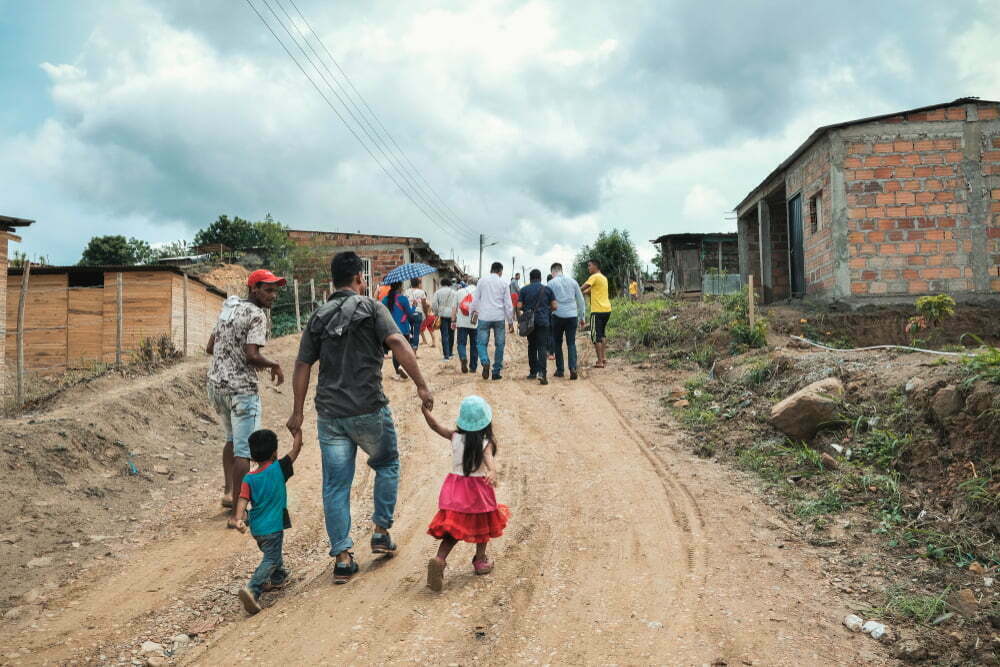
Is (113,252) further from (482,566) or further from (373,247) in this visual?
(482,566)

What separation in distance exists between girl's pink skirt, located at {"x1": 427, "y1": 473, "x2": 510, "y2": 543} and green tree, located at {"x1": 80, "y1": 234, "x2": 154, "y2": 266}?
4061 centimetres

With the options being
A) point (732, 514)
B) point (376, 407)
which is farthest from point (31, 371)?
point (732, 514)

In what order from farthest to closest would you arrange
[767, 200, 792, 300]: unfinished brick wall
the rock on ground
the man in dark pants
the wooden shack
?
[767, 200, 792, 300]: unfinished brick wall < the wooden shack < the man in dark pants < the rock on ground

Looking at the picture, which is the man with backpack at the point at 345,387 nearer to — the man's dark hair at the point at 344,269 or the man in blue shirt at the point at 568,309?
the man's dark hair at the point at 344,269

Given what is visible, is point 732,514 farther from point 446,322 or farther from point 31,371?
point 31,371

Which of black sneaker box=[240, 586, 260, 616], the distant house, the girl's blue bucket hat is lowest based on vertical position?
black sneaker box=[240, 586, 260, 616]

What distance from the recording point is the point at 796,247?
16109mm

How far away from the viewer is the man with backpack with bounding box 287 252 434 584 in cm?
449

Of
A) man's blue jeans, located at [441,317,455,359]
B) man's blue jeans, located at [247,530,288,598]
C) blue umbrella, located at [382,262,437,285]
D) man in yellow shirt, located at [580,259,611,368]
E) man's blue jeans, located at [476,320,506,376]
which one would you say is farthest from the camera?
man's blue jeans, located at [441,317,455,359]

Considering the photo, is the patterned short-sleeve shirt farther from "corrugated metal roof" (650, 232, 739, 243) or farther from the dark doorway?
"corrugated metal roof" (650, 232, 739, 243)

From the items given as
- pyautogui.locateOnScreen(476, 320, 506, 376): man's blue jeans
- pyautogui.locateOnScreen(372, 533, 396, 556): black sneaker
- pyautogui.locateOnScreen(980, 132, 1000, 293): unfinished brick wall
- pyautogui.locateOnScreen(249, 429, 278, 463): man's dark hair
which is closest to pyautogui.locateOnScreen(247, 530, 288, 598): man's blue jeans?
pyautogui.locateOnScreen(249, 429, 278, 463): man's dark hair

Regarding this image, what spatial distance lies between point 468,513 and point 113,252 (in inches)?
1676

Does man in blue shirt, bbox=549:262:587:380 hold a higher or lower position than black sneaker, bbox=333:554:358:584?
higher

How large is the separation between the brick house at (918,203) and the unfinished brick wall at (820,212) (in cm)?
31
